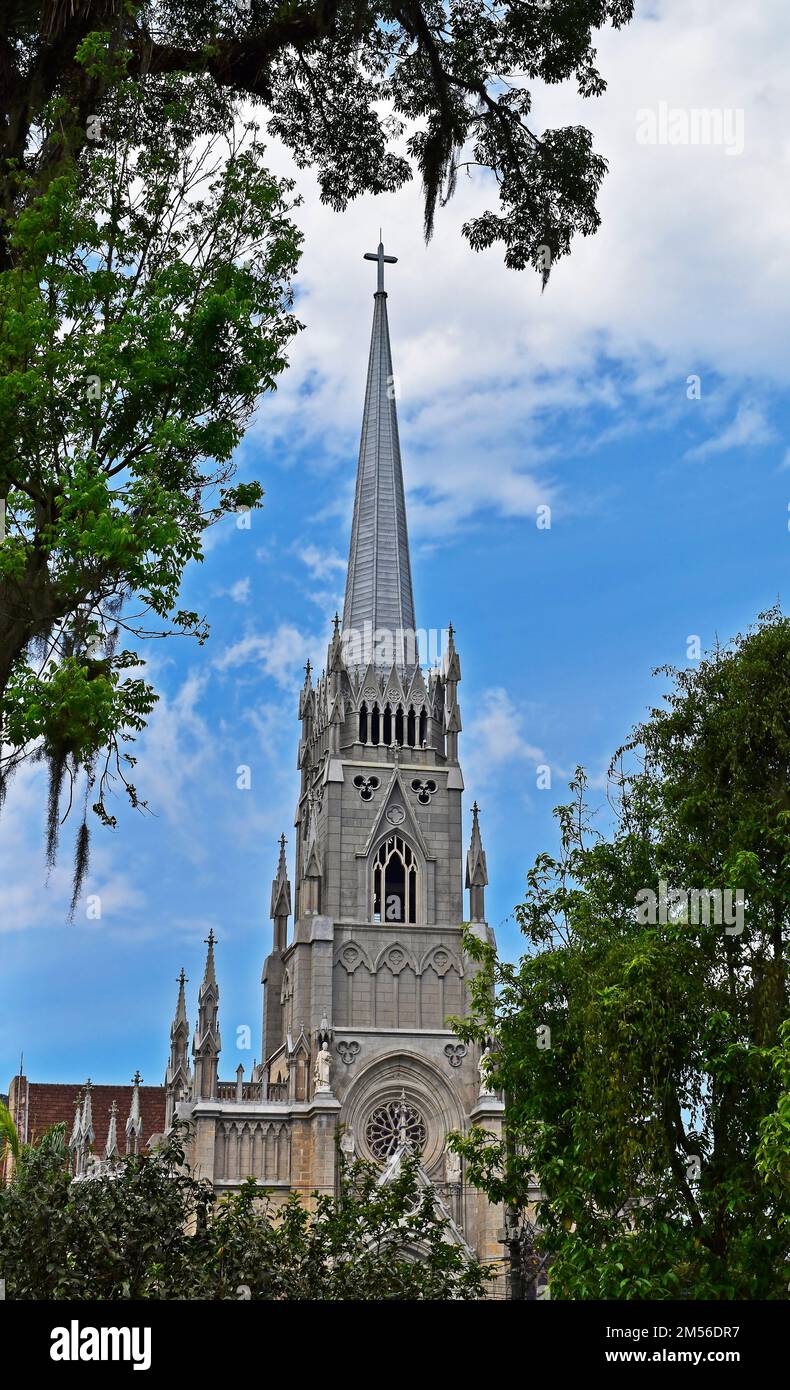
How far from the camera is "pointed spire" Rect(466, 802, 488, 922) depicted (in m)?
57.4

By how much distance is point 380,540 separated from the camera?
216 feet

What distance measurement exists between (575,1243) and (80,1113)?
47267 mm

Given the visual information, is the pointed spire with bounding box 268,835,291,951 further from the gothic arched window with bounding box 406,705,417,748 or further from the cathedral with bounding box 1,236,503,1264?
the gothic arched window with bounding box 406,705,417,748

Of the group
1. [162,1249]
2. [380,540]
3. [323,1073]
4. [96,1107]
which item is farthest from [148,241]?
[96,1107]

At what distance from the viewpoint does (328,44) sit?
15.9 meters

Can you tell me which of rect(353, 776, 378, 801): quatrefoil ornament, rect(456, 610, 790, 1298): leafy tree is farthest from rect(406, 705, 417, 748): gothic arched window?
rect(456, 610, 790, 1298): leafy tree

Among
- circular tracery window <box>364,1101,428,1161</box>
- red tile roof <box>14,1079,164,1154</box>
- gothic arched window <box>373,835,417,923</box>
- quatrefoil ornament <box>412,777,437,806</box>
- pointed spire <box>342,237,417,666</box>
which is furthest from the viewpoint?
red tile roof <box>14,1079,164,1154</box>

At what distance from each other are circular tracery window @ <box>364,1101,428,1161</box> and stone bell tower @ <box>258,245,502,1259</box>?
49 mm

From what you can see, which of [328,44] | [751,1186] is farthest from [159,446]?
[751,1186]

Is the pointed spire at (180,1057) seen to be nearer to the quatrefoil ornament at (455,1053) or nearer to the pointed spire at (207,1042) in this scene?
the pointed spire at (207,1042)

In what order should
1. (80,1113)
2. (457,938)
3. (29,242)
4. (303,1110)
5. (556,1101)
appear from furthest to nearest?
(80,1113) → (457,938) → (303,1110) → (556,1101) → (29,242)

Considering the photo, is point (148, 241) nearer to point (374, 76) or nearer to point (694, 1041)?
point (374, 76)
